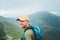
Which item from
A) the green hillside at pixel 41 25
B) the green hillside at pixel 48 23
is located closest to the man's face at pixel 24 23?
the green hillside at pixel 41 25

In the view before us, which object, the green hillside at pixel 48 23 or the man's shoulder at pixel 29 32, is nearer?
the man's shoulder at pixel 29 32

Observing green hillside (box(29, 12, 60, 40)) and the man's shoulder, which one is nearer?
the man's shoulder

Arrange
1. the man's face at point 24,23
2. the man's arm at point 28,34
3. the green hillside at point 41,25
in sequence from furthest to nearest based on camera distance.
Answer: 1. the green hillside at point 41,25
2. the man's face at point 24,23
3. the man's arm at point 28,34

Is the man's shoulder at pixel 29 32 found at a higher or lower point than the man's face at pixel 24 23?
lower

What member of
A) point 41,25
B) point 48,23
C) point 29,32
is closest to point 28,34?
point 29,32

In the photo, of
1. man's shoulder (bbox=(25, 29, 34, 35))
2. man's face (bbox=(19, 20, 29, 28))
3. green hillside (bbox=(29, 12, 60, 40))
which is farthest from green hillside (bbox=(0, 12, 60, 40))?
man's shoulder (bbox=(25, 29, 34, 35))

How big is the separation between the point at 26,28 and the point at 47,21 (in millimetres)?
8196

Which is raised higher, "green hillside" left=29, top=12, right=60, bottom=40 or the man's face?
the man's face

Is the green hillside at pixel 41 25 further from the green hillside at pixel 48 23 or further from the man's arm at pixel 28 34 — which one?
the man's arm at pixel 28 34

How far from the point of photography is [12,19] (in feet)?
43.0

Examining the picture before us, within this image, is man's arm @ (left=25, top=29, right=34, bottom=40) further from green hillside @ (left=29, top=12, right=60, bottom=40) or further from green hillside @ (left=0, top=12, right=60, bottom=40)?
green hillside @ (left=29, top=12, right=60, bottom=40)

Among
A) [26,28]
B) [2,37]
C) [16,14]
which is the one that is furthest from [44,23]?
[26,28]

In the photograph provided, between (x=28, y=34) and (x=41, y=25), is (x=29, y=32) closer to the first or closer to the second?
(x=28, y=34)

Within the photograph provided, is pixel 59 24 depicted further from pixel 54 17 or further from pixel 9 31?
pixel 9 31
